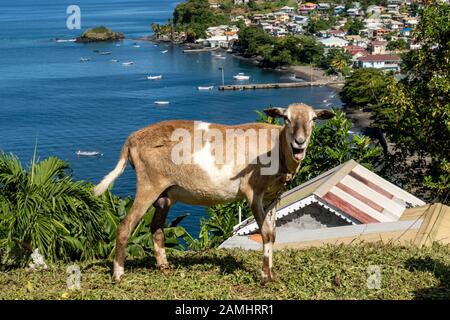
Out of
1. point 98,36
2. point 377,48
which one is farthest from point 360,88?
point 98,36

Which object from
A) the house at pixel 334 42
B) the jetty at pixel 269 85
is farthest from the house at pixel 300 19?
the jetty at pixel 269 85

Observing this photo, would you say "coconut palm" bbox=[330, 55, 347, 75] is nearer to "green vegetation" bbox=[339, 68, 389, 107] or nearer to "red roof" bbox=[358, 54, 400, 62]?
"red roof" bbox=[358, 54, 400, 62]

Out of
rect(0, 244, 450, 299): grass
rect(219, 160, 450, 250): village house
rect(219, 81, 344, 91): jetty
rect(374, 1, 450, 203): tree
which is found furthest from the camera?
rect(219, 81, 344, 91): jetty

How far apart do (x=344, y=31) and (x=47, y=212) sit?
532 ft

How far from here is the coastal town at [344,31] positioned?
12481 cm

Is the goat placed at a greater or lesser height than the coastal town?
greater

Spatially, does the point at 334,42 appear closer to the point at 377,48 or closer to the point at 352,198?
the point at 377,48

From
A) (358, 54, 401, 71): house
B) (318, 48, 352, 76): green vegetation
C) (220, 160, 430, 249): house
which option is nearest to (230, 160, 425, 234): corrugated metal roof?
(220, 160, 430, 249): house

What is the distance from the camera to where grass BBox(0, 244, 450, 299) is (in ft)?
27.0

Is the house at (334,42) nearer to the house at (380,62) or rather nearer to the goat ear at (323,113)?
the house at (380,62)

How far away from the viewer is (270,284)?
855cm

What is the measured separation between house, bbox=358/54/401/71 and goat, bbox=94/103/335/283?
367 ft
